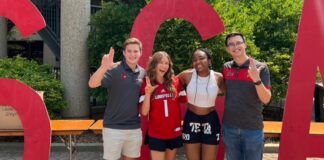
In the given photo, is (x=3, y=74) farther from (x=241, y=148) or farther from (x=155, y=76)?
(x=241, y=148)

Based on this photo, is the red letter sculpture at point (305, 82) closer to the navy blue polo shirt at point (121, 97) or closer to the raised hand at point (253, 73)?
the raised hand at point (253, 73)

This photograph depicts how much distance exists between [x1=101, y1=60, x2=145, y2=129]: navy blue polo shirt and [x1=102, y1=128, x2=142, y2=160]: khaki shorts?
0.06 meters

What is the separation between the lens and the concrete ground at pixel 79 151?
7.09 m

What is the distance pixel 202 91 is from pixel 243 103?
18.3 inches

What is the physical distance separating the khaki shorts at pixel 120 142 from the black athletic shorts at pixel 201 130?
0.51 metres

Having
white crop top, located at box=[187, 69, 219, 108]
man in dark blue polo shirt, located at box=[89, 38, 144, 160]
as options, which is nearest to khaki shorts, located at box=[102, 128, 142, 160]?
man in dark blue polo shirt, located at box=[89, 38, 144, 160]

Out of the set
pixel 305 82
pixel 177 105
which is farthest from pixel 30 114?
pixel 305 82

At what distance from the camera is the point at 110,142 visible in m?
4.12

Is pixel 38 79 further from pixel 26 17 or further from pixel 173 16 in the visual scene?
pixel 173 16

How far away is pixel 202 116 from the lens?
4.32 metres

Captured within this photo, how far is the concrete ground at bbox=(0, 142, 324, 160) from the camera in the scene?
7092 millimetres

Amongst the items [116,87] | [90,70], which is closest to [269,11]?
[90,70]

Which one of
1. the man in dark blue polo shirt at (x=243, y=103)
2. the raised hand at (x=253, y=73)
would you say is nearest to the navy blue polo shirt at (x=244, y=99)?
the man in dark blue polo shirt at (x=243, y=103)

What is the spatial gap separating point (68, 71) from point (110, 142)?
19.3 ft
